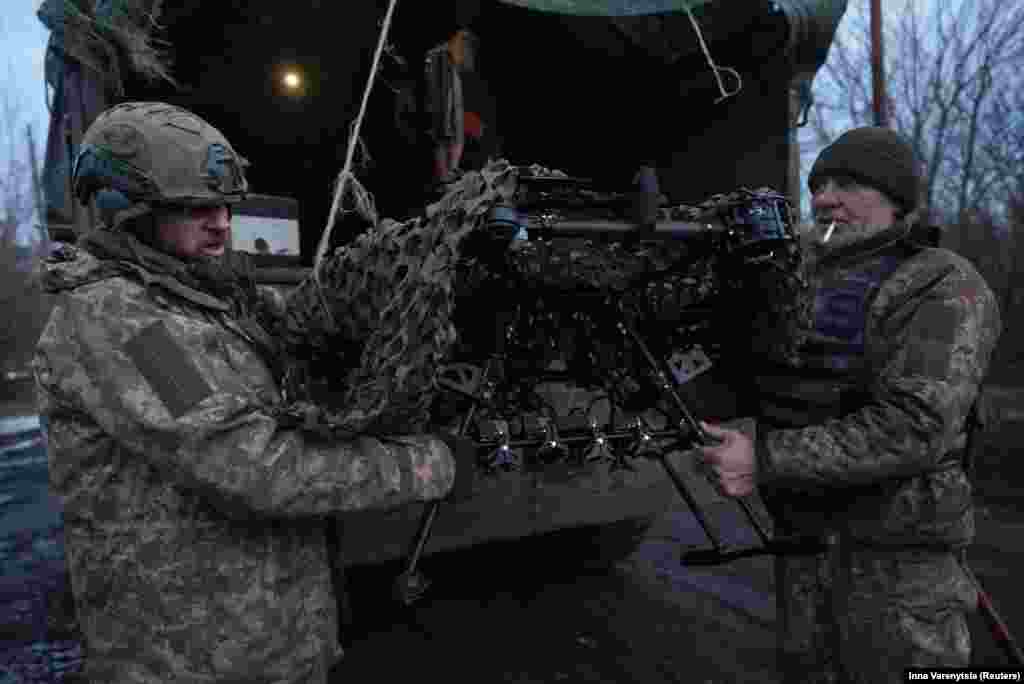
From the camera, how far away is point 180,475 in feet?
4.55

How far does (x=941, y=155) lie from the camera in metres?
12.5

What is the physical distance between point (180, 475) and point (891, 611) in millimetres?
1962

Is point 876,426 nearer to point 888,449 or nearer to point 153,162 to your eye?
point 888,449

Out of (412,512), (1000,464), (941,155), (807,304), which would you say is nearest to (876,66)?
(1000,464)

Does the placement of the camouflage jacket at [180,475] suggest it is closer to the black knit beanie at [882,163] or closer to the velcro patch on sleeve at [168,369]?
the velcro patch on sleeve at [168,369]

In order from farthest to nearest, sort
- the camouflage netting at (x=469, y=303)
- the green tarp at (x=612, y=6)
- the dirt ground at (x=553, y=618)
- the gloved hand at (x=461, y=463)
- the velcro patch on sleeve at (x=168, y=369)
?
the green tarp at (x=612, y=6) → the dirt ground at (x=553, y=618) → the gloved hand at (x=461, y=463) → the camouflage netting at (x=469, y=303) → the velcro patch on sleeve at (x=168, y=369)

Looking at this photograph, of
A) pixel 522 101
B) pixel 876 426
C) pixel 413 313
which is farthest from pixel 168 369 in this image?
pixel 522 101

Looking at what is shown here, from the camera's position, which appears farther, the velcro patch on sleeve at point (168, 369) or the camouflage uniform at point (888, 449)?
the camouflage uniform at point (888, 449)

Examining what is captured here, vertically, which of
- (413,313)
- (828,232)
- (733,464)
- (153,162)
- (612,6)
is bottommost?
(733,464)

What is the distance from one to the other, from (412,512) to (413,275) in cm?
161

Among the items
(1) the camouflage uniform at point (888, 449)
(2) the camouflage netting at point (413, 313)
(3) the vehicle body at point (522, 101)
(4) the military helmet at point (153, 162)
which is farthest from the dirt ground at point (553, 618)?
(4) the military helmet at point (153, 162)

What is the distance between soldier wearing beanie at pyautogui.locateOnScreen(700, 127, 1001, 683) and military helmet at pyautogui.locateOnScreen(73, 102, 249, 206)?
5.19 feet

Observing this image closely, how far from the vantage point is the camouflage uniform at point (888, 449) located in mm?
1725

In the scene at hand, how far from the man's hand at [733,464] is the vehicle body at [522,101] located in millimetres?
584
